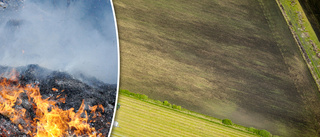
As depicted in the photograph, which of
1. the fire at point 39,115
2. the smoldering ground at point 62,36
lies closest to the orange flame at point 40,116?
the fire at point 39,115

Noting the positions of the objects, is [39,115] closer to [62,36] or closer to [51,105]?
[51,105]

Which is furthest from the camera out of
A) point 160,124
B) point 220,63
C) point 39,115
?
point 220,63

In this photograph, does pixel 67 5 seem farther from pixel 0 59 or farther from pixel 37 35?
pixel 0 59

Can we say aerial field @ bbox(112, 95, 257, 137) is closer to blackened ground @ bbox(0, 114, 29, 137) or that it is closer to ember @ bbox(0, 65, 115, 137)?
ember @ bbox(0, 65, 115, 137)

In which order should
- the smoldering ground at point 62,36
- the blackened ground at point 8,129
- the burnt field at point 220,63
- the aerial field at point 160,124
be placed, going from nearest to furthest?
the blackened ground at point 8,129
the smoldering ground at point 62,36
the aerial field at point 160,124
the burnt field at point 220,63

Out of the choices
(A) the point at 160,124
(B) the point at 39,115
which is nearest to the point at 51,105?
(B) the point at 39,115

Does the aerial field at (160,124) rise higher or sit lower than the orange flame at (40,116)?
lower

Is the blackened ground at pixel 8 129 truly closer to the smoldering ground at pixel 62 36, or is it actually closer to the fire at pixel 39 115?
the fire at pixel 39 115
